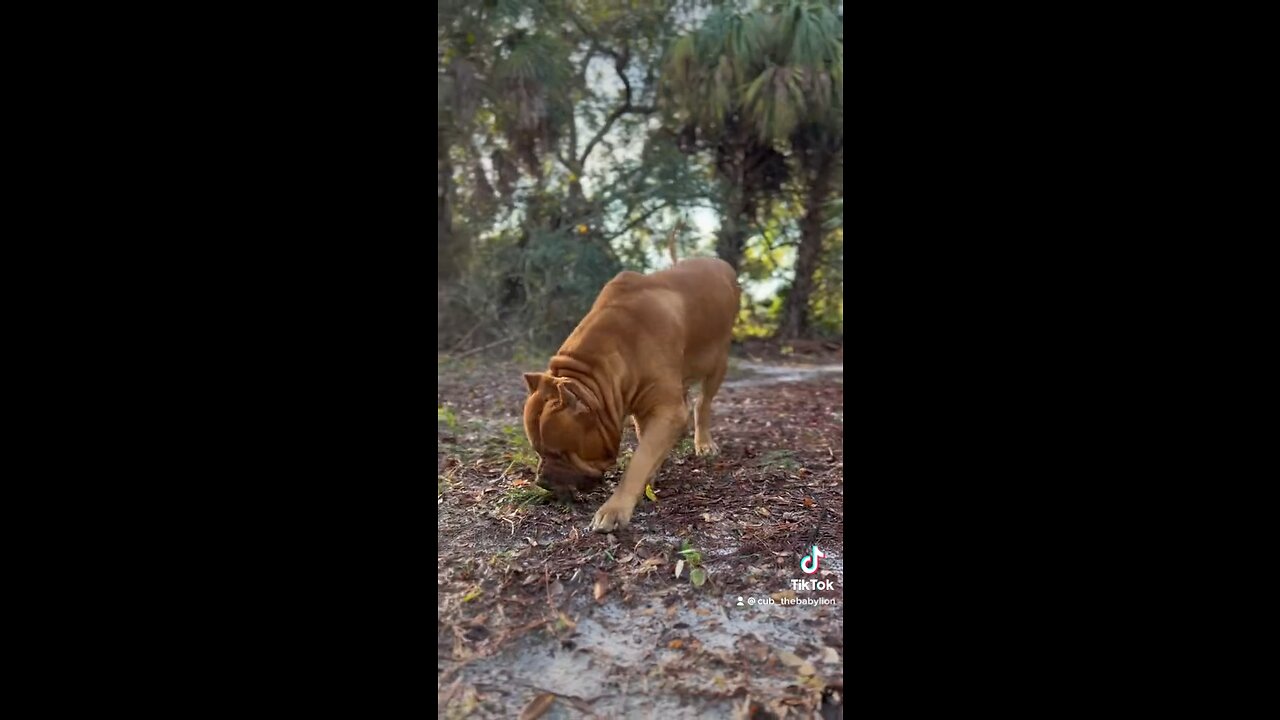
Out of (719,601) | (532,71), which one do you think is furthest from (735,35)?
(719,601)

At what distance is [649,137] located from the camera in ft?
23.0

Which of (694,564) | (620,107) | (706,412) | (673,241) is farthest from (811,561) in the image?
(620,107)

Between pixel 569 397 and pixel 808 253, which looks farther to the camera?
pixel 808 253

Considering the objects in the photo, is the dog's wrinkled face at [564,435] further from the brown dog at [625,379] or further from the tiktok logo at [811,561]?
the tiktok logo at [811,561]

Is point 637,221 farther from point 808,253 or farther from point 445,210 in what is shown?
point 808,253

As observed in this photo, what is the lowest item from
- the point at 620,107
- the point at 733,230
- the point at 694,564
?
the point at 694,564

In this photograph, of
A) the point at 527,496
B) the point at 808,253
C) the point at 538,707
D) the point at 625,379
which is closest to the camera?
the point at 538,707

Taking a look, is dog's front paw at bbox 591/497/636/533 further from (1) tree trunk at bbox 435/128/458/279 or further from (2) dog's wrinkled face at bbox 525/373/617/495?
(1) tree trunk at bbox 435/128/458/279

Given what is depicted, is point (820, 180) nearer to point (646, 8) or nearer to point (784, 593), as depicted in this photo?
point (646, 8)

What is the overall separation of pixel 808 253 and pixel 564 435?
9.66 ft

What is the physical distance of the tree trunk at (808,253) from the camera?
511 centimetres

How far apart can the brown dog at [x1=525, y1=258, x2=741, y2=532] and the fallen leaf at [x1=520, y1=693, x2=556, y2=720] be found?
3.16 feet

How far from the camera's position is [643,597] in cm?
238

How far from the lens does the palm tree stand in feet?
17.2
